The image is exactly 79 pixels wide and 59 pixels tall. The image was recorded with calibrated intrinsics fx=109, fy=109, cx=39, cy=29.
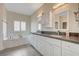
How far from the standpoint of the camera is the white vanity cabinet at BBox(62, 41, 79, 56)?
1507 mm

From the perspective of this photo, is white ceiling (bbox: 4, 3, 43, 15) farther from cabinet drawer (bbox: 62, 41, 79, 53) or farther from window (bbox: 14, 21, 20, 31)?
cabinet drawer (bbox: 62, 41, 79, 53)

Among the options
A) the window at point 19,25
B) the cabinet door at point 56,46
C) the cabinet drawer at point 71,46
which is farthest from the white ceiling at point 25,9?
the cabinet drawer at point 71,46

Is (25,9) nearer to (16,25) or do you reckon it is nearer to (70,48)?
(16,25)

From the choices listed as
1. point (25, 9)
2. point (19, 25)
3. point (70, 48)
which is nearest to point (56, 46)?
point (70, 48)

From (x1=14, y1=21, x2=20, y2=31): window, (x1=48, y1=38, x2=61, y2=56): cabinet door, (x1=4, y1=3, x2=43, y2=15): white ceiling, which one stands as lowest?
(x1=48, y1=38, x2=61, y2=56): cabinet door

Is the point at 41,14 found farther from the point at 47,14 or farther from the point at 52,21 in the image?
the point at 52,21

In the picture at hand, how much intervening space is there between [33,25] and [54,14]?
73 cm

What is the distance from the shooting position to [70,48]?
1.64 meters

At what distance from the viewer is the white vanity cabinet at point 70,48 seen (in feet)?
4.94

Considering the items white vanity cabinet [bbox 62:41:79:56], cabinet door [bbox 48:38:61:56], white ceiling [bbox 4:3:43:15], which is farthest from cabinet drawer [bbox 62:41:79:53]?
white ceiling [bbox 4:3:43:15]

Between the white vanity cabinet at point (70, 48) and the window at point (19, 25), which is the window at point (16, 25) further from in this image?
the white vanity cabinet at point (70, 48)

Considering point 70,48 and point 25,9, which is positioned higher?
point 25,9

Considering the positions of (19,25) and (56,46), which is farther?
(19,25)

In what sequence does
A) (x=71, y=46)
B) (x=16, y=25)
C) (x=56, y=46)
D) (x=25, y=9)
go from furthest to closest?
(x=25, y=9), (x=16, y=25), (x=56, y=46), (x=71, y=46)
